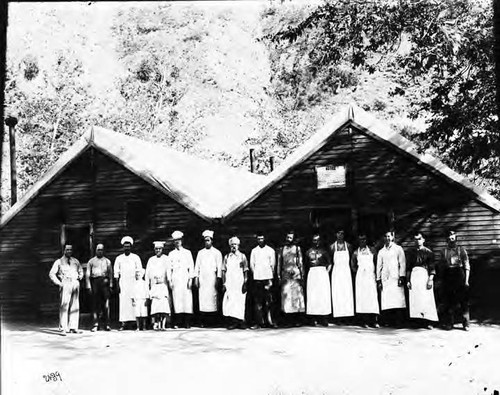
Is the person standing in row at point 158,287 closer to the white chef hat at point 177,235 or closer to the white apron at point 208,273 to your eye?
the white chef hat at point 177,235

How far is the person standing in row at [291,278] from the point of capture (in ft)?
31.7

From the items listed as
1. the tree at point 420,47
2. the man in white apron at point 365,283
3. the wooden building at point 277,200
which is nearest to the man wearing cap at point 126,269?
the wooden building at point 277,200

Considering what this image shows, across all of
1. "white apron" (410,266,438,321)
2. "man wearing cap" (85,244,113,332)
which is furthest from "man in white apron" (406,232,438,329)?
"man wearing cap" (85,244,113,332)

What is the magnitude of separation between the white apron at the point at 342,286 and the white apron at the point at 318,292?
11 cm

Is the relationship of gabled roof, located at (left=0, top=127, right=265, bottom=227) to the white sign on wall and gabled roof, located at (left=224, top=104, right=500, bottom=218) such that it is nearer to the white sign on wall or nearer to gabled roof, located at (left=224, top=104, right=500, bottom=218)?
gabled roof, located at (left=224, top=104, right=500, bottom=218)

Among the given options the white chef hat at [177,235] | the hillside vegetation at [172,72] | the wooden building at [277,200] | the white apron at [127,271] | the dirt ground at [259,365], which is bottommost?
the dirt ground at [259,365]

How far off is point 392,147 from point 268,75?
406cm

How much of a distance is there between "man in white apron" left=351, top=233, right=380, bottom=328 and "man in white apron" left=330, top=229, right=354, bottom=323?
0.11m

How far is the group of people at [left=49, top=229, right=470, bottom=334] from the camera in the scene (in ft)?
29.0

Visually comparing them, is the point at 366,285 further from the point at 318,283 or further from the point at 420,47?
the point at 420,47

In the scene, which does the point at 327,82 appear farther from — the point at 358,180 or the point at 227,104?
the point at 358,180

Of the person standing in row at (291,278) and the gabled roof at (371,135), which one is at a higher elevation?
the gabled roof at (371,135)

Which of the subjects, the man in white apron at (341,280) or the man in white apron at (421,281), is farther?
the man in white apron at (341,280)

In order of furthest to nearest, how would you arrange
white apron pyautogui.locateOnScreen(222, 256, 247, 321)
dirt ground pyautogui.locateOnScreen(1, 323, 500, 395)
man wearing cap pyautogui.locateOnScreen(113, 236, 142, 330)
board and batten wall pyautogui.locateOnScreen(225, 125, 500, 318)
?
white apron pyautogui.locateOnScreen(222, 256, 247, 321), man wearing cap pyautogui.locateOnScreen(113, 236, 142, 330), board and batten wall pyautogui.locateOnScreen(225, 125, 500, 318), dirt ground pyautogui.locateOnScreen(1, 323, 500, 395)
